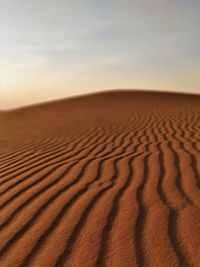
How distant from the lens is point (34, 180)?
11.5 ft

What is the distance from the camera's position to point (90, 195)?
287cm

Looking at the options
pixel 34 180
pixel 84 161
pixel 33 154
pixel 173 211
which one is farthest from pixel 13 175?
pixel 173 211

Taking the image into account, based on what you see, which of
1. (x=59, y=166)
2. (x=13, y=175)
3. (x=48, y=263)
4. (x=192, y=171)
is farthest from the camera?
(x=59, y=166)

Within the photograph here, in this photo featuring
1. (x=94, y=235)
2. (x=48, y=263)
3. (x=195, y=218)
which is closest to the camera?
(x=48, y=263)

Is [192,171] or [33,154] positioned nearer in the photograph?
[192,171]

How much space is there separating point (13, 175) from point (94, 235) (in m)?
2.14

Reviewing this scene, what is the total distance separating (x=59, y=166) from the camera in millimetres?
4160

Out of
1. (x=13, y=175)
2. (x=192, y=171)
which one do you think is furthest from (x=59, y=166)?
(x=192, y=171)

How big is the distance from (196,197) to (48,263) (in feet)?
5.23

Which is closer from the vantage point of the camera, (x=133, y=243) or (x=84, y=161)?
(x=133, y=243)

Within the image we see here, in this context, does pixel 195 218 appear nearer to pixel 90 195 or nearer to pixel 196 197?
pixel 196 197

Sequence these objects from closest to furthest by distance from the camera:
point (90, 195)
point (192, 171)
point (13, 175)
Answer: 1. point (90, 195)
2. point (192, 171)
3. point (13, 175)

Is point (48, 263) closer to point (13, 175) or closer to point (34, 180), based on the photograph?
point (34, 180)

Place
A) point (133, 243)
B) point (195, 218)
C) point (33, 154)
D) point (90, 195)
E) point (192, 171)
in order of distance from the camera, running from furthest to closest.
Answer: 1. point (33, 154)
2. point (192, 171)
3. point (90, 195)
4. point (195, 218)
5. point (133, 243)
